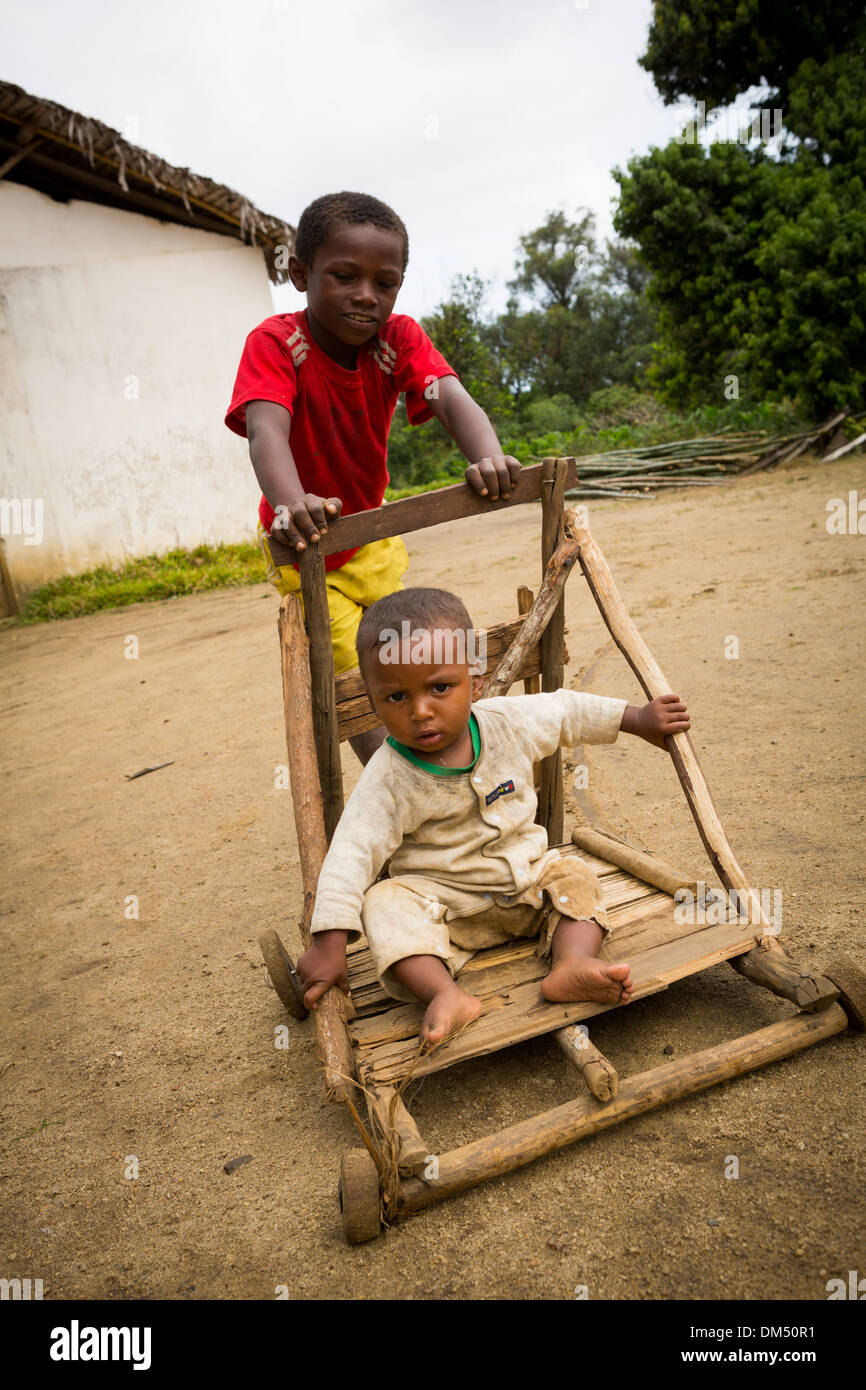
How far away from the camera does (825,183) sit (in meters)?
12.1

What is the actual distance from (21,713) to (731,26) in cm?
1405

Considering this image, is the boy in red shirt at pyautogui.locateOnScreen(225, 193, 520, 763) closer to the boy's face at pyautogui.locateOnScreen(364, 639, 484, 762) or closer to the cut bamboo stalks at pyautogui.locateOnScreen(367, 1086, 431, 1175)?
the boy's face at pyautogui.locateOnScreen(364, 639, 484, 762)

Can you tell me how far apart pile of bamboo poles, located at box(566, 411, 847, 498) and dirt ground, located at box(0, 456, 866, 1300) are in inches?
282

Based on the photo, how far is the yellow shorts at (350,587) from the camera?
2.57 m

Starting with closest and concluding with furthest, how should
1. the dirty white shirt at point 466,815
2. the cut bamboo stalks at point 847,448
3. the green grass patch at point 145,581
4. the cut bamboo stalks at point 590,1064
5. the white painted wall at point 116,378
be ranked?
the cut bamboo stalks at point 590,1064 < the dirty white shirt at point 466,815 < the white painted wall at point 116,378 < the green grass patch at point 145,581 < the cut bamboo stalks at point 847,448

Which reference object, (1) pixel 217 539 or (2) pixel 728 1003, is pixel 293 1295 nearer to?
(2) pixel 728 1003

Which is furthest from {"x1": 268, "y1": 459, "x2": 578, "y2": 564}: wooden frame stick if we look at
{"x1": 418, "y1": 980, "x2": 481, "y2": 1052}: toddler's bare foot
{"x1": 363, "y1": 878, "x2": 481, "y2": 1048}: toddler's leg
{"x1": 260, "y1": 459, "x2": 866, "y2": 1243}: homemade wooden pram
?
{"x1": 418, "y1": 980, "x2": 481, "y2": 1052}: toddler's bare foot

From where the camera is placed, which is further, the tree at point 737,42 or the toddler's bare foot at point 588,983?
the tree at point 737,42

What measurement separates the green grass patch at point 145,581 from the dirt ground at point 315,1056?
14.4 feet

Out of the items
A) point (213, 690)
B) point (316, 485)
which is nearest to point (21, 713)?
point (213, 690)

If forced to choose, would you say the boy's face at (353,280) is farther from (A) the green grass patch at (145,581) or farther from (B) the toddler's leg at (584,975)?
(A) the green grass patch at (145,581)

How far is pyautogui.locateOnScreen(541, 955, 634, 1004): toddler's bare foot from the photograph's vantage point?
1.79 m

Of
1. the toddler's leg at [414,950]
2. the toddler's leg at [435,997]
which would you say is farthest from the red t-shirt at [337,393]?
the toddler's leg at [435,997]

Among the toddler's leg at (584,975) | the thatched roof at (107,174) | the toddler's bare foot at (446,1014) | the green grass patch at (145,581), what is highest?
the thatched roof at (107,174)
